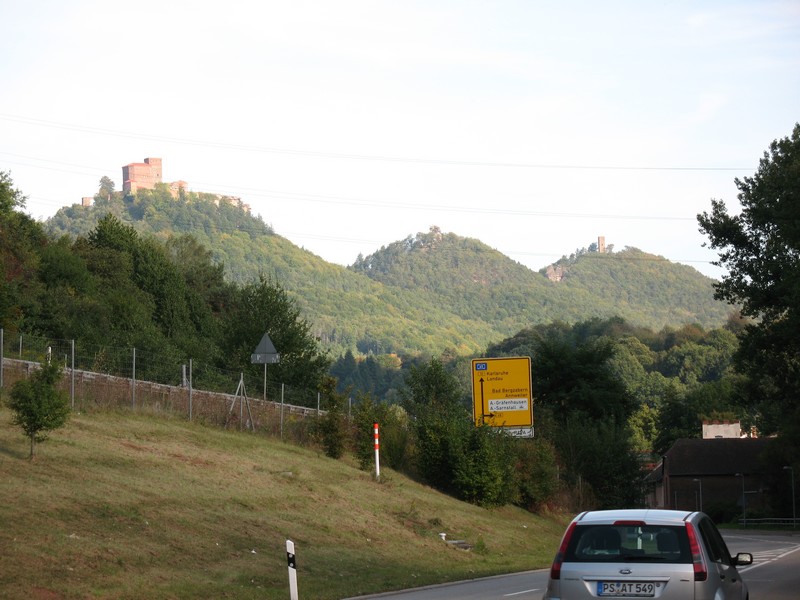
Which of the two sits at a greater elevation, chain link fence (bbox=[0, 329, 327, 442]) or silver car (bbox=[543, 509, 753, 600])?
chain link fence (bbox=[0, 329, 327, 442])

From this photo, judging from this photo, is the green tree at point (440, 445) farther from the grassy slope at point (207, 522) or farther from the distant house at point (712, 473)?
the distant house at point (712, 473)

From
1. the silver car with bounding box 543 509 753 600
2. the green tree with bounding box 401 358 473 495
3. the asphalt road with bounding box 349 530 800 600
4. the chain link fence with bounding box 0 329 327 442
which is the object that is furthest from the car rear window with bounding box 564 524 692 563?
the green tree with bounding box 401 358 473 495

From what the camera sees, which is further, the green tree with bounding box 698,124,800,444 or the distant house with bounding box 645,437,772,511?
the distant house with bounding box 645,437,772,511

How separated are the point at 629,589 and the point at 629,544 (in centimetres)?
48

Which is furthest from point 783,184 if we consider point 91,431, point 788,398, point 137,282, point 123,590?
point 137,282

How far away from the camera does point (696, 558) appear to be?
33.6 ft

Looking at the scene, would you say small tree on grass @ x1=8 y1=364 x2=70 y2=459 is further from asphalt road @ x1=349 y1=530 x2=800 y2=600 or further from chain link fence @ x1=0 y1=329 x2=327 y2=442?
asphalt road @ x1=349 y1=530 x2=800 y2=600

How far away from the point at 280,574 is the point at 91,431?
29.8 ft

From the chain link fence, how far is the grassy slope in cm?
92

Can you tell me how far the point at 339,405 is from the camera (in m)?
37.5

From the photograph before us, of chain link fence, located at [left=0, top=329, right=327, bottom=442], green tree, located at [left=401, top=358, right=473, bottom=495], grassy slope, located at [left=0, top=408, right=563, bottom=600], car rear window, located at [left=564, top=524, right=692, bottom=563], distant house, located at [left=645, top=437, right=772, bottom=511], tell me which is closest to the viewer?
car rear window, located at [left=564, top=524, right=692, bottom=563]

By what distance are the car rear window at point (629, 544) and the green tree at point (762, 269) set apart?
3148cm

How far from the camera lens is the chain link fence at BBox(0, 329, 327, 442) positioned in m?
30.0

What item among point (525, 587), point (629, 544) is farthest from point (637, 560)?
point (525, 587)
